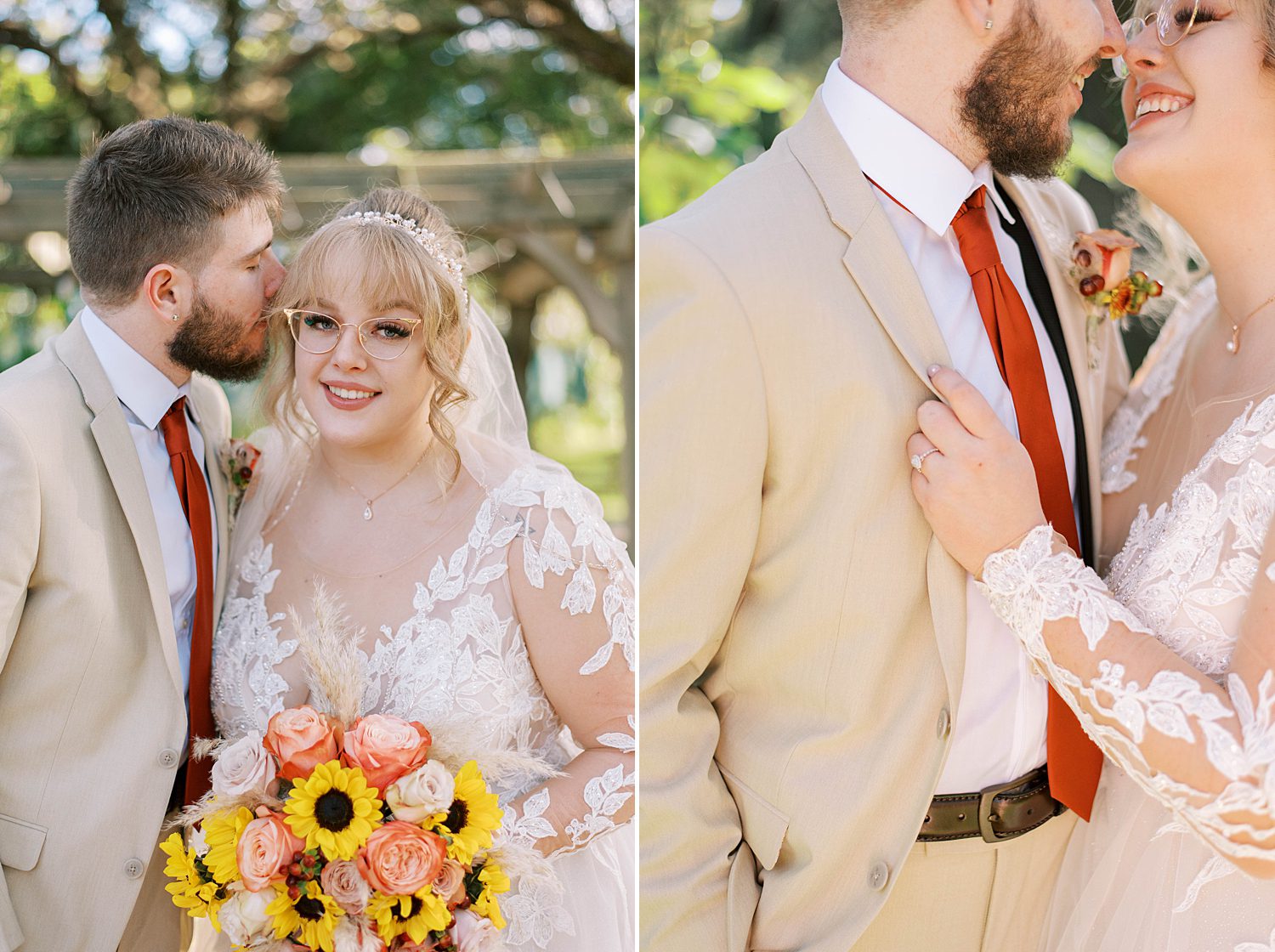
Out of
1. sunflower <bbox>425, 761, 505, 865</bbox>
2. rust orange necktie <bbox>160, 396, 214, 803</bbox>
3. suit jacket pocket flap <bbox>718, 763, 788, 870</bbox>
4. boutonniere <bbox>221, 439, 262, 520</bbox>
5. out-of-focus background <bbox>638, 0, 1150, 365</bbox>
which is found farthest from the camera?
out-of-focus background <bbox>638, 0, 1150, 365</bbox>

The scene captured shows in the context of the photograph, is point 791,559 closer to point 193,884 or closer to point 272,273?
point 193,884

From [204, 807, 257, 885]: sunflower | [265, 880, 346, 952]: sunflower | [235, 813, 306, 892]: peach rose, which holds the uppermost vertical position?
[235, 813, 306, 892]: peach rose

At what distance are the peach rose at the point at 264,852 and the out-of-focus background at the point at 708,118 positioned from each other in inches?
88.8

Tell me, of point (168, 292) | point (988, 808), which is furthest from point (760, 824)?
point (168, 292)

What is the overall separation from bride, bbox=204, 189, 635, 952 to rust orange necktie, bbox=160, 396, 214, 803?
6 cm

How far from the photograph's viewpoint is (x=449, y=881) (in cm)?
224

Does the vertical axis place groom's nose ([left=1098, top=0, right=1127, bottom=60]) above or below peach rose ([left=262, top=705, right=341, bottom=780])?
above

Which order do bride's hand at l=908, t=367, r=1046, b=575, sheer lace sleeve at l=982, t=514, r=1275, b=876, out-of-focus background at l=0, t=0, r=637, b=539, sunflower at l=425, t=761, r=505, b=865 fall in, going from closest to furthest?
sheer lace sleeve at l=982, t=514, r=1275, b=876
bride's hand at l=908, t=367, r=1046, b=575
sunflower at l=425, t=761, r=505, b=865
out-of-focus background at l=0, t=0, r=637, b=539

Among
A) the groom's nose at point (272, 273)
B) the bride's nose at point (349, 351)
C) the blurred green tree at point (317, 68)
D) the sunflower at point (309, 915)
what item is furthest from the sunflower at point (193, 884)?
the blurred green tree at point (317, 68)

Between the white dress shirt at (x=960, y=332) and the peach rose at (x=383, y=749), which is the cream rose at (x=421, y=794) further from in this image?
the white dress shirt at (x=960, y=332)

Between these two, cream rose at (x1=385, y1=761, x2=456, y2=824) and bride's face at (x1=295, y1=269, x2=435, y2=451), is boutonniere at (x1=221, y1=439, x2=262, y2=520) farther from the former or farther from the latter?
cream rose at (x1=385, y1=761, x2=456, y2=824)

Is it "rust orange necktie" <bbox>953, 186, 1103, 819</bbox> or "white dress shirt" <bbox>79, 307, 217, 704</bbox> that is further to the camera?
"white dress shirt" <bbox>79, 307, 217, 704</bbox>

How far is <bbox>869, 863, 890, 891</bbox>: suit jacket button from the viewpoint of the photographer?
202 cm

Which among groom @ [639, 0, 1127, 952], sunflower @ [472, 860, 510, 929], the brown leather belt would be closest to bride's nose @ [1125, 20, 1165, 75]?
groom @ [639, 0, 1127, 952]
